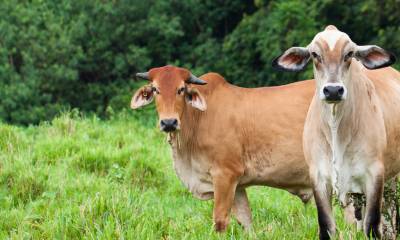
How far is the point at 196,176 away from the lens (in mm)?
7387

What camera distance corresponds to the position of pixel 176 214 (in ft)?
24.6

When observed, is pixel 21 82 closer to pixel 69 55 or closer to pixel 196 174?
pixel 69 55

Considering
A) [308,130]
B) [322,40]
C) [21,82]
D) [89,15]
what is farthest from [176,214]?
[89,15]

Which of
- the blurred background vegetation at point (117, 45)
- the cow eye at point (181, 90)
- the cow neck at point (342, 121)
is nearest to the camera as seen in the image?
the cow neck at point (342, 121)

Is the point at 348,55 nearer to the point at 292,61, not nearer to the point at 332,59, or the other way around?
the point at 332,59

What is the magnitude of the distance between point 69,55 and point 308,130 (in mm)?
19540

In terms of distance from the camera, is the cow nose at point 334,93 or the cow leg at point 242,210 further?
the cow leg at point 242,210

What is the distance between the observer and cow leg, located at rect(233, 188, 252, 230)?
7430 mm

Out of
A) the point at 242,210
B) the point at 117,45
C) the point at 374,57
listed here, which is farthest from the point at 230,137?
the point at 117,45

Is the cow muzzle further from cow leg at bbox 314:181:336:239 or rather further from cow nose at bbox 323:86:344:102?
cow leg at bbox 314:181:336:239

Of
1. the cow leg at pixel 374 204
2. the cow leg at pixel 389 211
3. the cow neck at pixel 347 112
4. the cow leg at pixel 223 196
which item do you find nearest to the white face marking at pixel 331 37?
the cow neck at pixel 347 112

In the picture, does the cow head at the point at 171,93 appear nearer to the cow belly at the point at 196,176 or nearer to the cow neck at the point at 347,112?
the cow belly at the point at 196,176

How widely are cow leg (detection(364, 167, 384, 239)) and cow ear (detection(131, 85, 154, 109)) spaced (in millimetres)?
2526

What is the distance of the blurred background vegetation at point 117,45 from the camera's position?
22.3 meters
